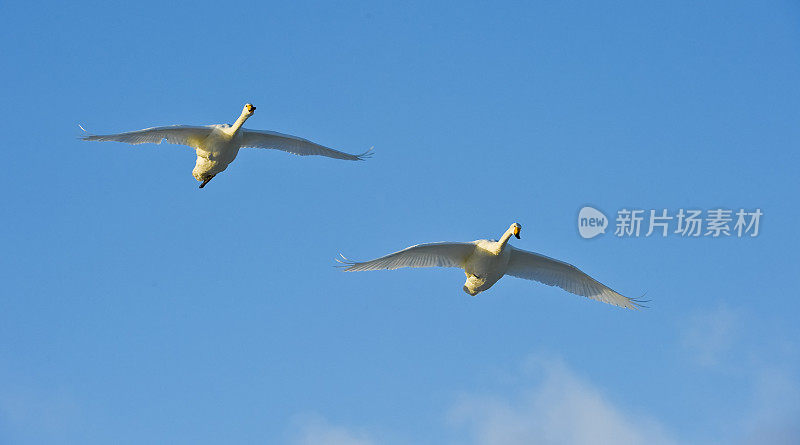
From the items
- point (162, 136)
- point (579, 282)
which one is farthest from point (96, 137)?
point (579, 282)

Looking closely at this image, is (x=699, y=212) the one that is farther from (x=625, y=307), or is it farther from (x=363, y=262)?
(x=363, y=262)

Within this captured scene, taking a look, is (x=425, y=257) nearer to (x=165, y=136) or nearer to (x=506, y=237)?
(x=506, y=237)

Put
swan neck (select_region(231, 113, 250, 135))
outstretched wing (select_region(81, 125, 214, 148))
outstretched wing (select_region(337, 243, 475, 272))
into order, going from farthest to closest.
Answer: swan neck (select_region(231, 113, 250, 135)), outstretched wing (select_region(81, 125, 214, 148)), outstretched wing (select_region(337, 243, 475, 272))

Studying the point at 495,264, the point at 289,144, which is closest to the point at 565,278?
the point at 495,264

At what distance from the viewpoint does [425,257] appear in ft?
109

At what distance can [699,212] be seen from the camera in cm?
3494

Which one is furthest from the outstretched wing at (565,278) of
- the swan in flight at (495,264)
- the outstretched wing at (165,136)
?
the outstretched wing at (165,136)

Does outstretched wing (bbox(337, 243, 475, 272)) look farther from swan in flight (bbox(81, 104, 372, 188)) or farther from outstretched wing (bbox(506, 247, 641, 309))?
swan in flight (bbox(81, 104, 372, 188))

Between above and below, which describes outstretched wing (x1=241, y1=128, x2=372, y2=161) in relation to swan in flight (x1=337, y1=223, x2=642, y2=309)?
above

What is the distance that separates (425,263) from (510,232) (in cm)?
246

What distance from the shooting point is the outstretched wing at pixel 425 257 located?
106 feet

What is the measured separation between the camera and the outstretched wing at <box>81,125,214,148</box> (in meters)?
34.6

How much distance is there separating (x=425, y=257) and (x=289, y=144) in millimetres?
7124

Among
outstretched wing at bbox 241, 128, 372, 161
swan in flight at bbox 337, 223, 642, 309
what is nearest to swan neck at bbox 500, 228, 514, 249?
swan in flight at bbox 337, 223, 642, 309
